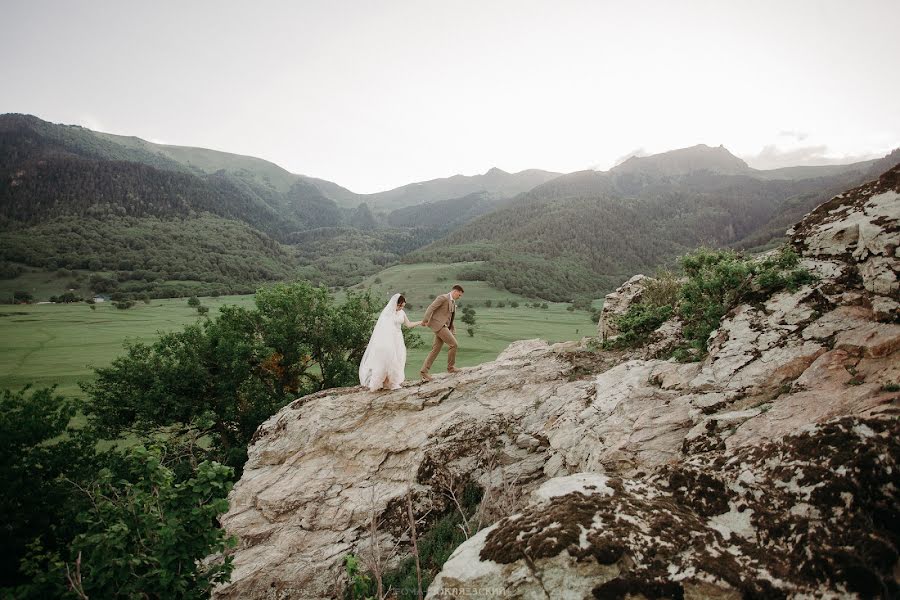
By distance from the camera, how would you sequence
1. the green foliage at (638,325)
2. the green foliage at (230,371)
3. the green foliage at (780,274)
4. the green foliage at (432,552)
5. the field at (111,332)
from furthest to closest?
the field at (111,332) → the green foliage at (230,371) → the green foliage at (638,325) → the green foliage at (432,552) → the green foliage at (780,274)

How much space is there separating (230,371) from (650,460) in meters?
27.8

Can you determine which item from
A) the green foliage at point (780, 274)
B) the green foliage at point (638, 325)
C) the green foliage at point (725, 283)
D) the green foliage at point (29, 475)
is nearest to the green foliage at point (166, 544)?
the green foliage at point (725, 283)

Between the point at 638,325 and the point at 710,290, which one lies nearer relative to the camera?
the point at 710,290

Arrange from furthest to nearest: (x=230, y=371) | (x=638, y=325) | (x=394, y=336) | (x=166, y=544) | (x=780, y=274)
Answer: (x=230, y=371) < (x=394, y=336) < (x=638, y=325) < (x=780, y=274) < (x=166, y=544)

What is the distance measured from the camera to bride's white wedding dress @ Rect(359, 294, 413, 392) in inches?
556

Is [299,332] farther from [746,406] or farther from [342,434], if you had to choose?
[746,406]

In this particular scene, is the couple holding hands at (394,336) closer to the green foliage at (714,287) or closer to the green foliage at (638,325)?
the green foliage at (638,325)

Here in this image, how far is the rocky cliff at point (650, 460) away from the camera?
3.80 metres

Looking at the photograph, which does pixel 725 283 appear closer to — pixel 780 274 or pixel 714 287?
pixel 714 287


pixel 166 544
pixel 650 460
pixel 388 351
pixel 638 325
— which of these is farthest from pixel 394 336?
pixel 650 460

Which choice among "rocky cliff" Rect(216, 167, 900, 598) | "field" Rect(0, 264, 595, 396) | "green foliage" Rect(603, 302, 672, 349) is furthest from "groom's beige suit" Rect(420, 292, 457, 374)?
"field" Rect(0, 264, 595, 396)

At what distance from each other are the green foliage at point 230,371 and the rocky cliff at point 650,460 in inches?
553

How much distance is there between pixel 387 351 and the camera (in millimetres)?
14180

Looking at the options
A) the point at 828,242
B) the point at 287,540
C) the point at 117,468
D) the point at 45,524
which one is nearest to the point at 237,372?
the point at 117,468
